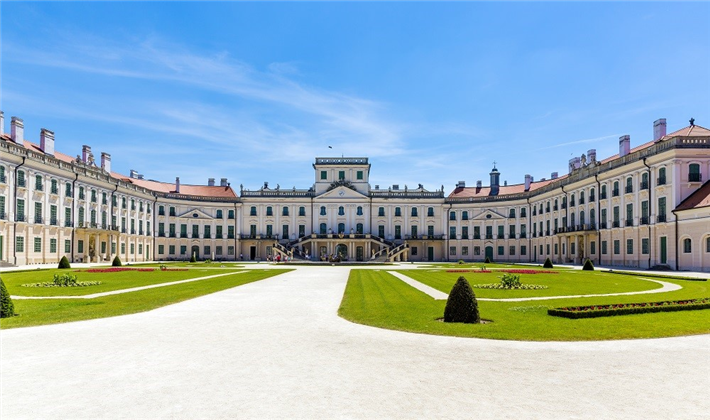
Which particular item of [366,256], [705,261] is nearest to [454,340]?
[705,261]

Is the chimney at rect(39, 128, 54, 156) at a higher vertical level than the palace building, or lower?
higher

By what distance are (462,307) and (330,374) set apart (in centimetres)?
618

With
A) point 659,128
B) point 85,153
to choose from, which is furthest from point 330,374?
point 85,153

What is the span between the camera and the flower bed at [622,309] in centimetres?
1482

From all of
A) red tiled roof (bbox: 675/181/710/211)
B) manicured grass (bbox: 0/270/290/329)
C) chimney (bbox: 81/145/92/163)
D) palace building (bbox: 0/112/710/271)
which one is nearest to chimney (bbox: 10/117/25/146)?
palace building (bbox: 0/112/710/271)

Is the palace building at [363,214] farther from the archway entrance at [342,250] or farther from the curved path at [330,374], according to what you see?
the curved path at [330,374]

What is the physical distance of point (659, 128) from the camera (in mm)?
52531

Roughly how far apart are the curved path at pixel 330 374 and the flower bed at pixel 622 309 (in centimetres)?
293

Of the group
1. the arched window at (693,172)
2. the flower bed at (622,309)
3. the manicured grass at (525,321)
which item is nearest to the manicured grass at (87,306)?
the manicured grass at (525,321)

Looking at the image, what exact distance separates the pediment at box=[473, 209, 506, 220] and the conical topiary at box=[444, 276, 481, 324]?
2857 inches

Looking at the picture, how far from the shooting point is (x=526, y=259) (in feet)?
262

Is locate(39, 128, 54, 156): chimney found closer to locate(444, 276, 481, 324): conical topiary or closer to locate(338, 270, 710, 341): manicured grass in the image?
locate(338, 270, 710, 341): manicured grass

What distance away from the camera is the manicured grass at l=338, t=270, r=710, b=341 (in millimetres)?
12375

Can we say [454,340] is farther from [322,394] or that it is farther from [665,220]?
[665,220]
